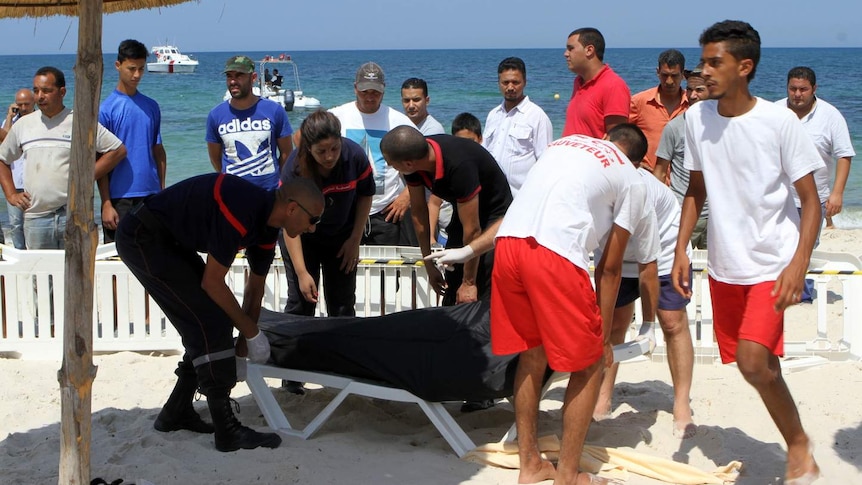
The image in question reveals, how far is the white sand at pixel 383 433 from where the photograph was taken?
415cm

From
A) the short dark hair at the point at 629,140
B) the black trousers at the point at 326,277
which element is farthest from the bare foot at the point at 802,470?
the black trousers at the point at 326,277

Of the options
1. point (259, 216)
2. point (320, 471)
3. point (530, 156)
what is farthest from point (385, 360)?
point (530, 156)

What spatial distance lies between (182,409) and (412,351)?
1.24 m

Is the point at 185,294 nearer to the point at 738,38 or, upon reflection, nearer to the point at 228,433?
the point at 228,433

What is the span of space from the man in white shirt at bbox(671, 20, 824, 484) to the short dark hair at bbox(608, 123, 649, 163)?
0.45m

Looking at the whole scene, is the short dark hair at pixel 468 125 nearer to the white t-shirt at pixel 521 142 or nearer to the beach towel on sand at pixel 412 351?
the white t-shirt at pixel 521 142

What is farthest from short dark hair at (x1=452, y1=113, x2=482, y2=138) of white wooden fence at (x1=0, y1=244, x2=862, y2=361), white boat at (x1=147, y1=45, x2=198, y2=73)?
white boat at (x1=147, y1=45, x2=198, y2=73)

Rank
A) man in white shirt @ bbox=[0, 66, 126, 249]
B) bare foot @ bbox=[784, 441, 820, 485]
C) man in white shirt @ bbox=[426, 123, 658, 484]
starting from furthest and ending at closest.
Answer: man in white shirt @ bbox=[0, 66, 126, 249] < bare foot @ bbox=[784, 441, 820, 485] < man in white shirt @ bbox=[426, 123, 658, 484]

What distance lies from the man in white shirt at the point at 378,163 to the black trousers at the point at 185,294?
2.35 m

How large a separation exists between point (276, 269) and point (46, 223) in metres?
1.75

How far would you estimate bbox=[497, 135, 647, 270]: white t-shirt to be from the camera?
3.80m

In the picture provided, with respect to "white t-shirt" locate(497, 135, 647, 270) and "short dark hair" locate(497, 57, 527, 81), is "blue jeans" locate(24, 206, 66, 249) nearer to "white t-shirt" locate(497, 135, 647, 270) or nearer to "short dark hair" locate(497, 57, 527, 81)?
"short dark hair" locate(497, 57, 527, 81)

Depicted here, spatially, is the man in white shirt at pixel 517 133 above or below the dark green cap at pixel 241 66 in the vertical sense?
below

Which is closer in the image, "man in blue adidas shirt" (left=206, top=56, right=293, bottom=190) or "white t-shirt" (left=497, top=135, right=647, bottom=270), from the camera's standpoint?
"white t-shirt" (left=497, top=135, right=647, bottom=270)
